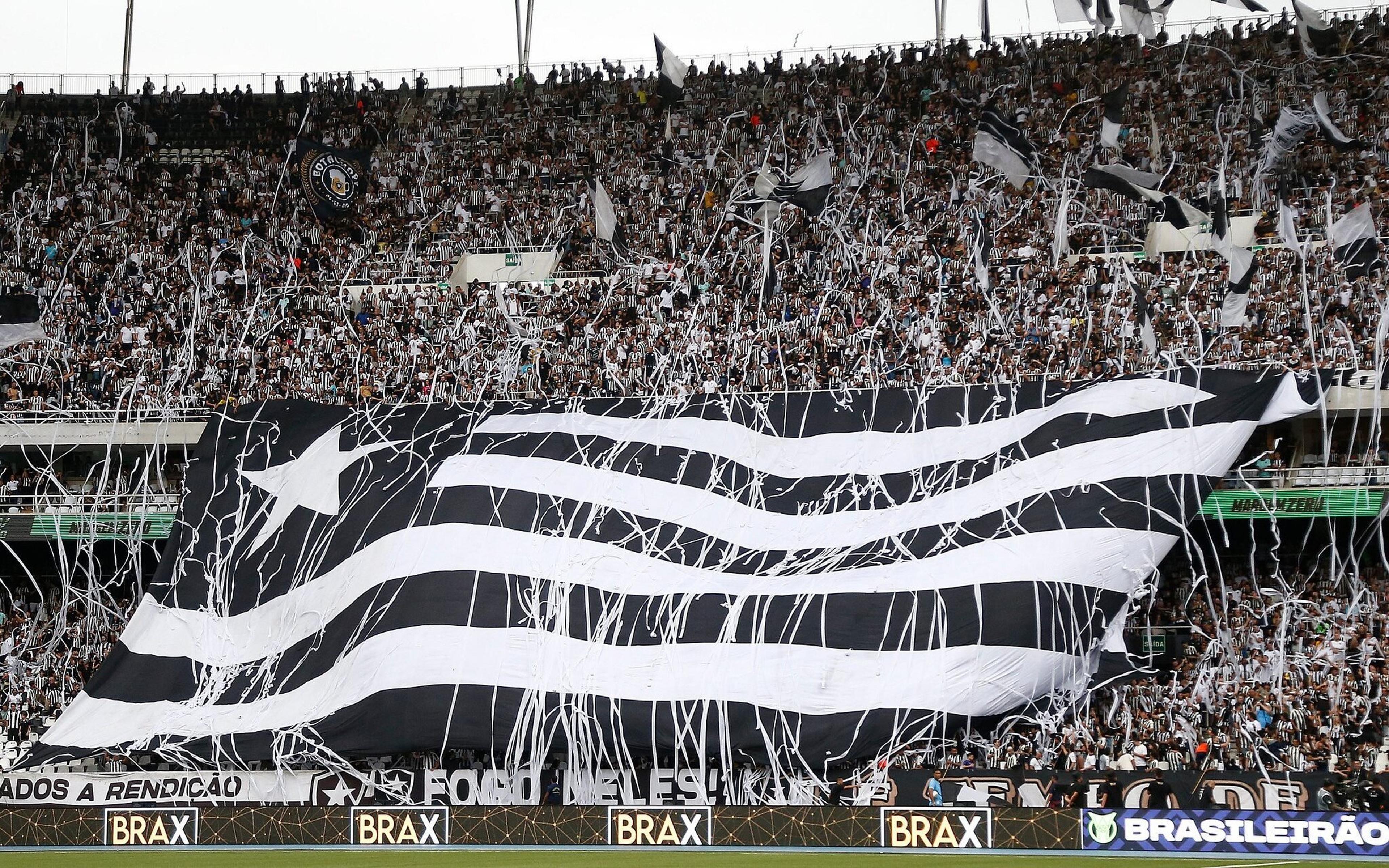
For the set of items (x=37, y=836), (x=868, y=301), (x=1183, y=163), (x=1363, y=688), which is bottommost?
(x=37, y=836)

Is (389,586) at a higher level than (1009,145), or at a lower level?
lower

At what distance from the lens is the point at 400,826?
56.4 ft

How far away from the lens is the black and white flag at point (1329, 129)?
23359mm

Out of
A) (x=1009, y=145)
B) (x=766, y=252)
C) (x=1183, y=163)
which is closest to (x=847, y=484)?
(x=766, y=252)

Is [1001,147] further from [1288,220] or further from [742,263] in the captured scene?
[1288,220]

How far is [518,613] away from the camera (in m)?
19.5

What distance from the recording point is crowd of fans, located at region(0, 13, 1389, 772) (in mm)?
20250

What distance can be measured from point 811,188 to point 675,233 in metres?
2.93

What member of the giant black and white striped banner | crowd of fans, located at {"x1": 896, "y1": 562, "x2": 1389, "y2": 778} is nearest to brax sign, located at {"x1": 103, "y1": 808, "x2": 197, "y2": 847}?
the giant black and white striped banner

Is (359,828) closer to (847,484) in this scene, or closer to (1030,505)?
(847,484)

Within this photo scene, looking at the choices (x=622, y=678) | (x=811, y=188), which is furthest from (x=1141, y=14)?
(x=622, y=678)

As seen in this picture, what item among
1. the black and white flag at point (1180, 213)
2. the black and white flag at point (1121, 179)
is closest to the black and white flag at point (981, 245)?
the black and white flag at point (1121, 179)

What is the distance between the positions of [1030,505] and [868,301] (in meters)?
5.57

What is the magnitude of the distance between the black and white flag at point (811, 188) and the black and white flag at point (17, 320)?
1200 cm
